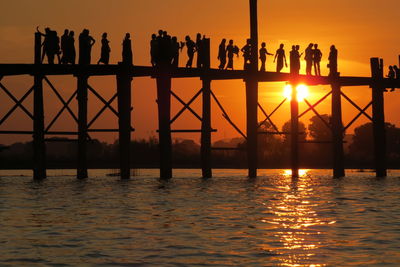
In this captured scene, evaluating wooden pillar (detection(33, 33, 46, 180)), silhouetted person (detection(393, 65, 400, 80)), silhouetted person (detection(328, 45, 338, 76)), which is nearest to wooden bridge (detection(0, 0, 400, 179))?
wooden pillar (detection(33, 33, 46, 180))

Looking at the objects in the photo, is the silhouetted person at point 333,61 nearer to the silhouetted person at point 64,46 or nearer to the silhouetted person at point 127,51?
the silhouetted person at point 127,51

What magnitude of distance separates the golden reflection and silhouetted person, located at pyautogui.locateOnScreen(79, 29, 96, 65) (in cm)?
765

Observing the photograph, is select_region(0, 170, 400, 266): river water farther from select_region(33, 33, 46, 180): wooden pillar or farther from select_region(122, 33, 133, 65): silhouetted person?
select_region(122, 33, 133, 65): silhouetted person

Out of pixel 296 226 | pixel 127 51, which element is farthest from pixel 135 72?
pixel 296 226

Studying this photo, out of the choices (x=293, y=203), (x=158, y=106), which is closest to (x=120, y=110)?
(x=158, y=106)

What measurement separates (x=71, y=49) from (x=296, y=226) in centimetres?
1391

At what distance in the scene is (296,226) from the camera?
627 inches

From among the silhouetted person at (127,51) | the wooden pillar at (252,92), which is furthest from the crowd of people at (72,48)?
the wooden pillar at (252,92)

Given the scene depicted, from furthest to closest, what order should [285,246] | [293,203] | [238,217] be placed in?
[293,203] → [238,217] → [285,246]

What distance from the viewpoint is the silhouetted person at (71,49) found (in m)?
27.7

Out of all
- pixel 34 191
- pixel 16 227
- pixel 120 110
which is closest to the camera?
pixel 16 227

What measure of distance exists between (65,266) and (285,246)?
11.3ft

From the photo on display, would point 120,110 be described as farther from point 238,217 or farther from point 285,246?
point 285,246

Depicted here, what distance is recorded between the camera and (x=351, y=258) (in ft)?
39.4
